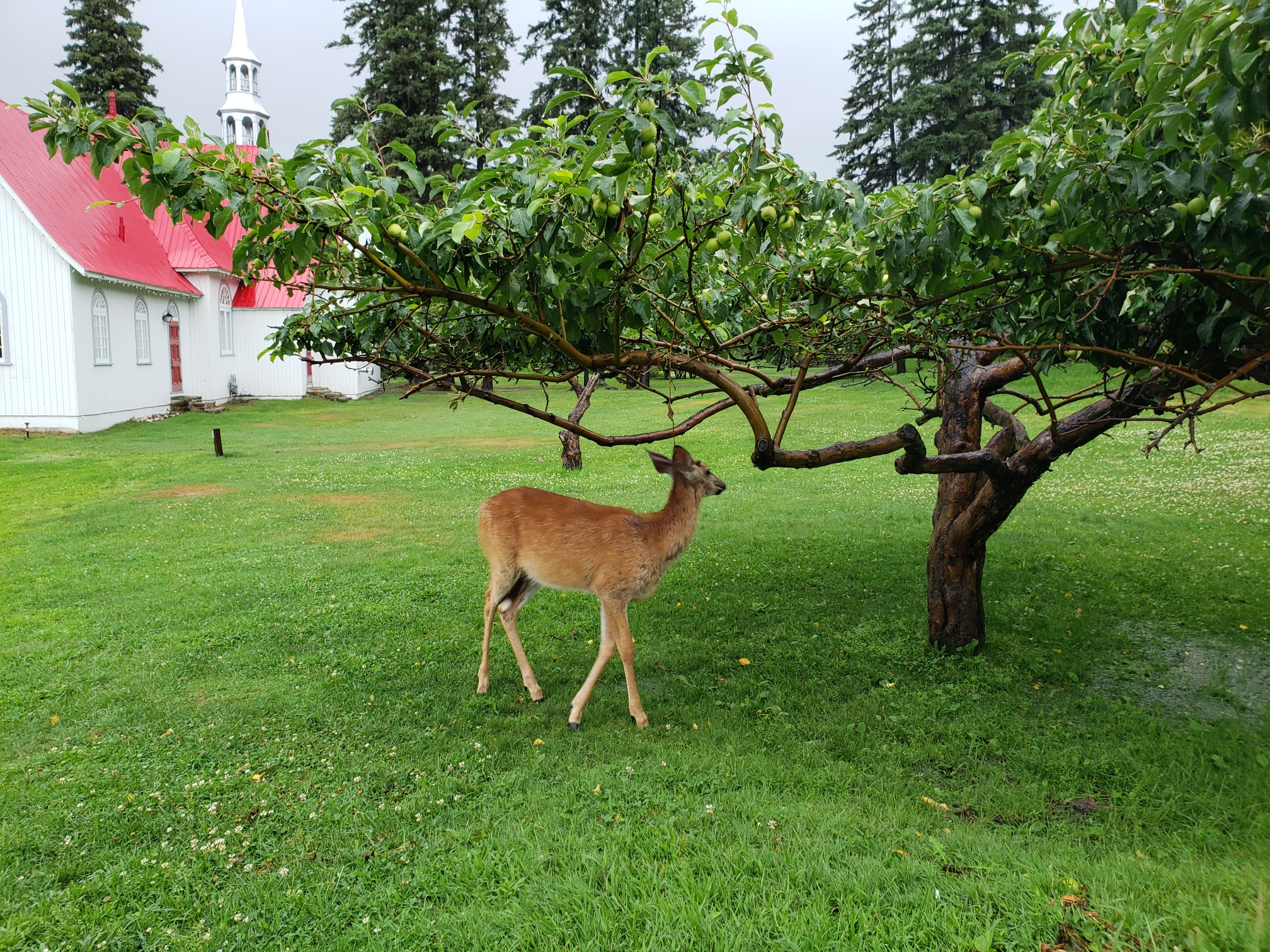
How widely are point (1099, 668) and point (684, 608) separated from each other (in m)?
3.94

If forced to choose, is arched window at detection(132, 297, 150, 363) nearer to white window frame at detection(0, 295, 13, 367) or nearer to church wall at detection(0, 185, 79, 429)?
church wall at detection(0, 185, 79, 429)

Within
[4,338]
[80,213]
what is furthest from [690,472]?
[80,213]

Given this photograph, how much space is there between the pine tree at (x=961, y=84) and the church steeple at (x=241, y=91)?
114 ft

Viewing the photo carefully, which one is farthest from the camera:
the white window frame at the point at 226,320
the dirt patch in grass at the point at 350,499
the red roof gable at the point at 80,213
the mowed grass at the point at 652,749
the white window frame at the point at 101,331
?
the white window frame at the point at 226,320

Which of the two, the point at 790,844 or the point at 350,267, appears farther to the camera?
the point at 350,267

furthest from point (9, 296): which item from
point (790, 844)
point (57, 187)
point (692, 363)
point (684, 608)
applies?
point (790, 844)

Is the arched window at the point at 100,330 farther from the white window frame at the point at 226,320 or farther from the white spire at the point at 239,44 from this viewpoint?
the white spire at the point at 239,44

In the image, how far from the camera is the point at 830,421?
25.6 m

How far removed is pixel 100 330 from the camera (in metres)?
23.9

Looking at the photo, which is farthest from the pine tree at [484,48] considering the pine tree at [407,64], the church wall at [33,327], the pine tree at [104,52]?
the church wall at [33,327]

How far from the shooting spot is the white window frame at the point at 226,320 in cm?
3238

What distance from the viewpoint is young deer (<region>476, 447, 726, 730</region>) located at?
20.2ft

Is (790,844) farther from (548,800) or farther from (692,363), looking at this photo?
(692,363)

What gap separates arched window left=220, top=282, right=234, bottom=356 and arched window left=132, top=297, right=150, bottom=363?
571cm
